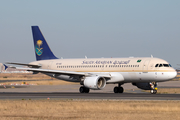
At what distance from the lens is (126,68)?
1656 inches

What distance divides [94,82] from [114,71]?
11.7 feet

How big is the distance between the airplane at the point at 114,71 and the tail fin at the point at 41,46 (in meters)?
2.34

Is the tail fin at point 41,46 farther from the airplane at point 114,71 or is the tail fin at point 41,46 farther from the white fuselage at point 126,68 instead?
the white fuselage at point 126,68

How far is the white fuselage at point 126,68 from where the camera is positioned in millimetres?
40062

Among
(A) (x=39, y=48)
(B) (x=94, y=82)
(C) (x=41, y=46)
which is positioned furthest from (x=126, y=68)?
(A) (x=39, y=48)

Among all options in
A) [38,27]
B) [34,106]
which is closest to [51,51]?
[38,27]

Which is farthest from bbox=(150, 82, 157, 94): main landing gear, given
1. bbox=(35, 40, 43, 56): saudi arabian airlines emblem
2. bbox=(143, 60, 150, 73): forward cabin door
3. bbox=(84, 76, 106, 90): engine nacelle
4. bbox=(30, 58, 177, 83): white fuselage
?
bbox=(35, 40, 43, 56): saudi arabian airlines emblem

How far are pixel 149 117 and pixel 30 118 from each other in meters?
6.02

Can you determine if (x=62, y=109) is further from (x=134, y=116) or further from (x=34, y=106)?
(x=134, y=116)

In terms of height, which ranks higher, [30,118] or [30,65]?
[30,65]

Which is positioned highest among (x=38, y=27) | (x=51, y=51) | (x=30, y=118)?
(x=38, y=27)

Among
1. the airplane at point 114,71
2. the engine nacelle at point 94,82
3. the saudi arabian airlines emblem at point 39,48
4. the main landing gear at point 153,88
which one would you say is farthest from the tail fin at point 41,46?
the main landing gear at point 153,88

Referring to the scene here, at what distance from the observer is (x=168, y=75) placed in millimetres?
39719

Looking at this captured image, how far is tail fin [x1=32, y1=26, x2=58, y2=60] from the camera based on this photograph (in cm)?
5206
